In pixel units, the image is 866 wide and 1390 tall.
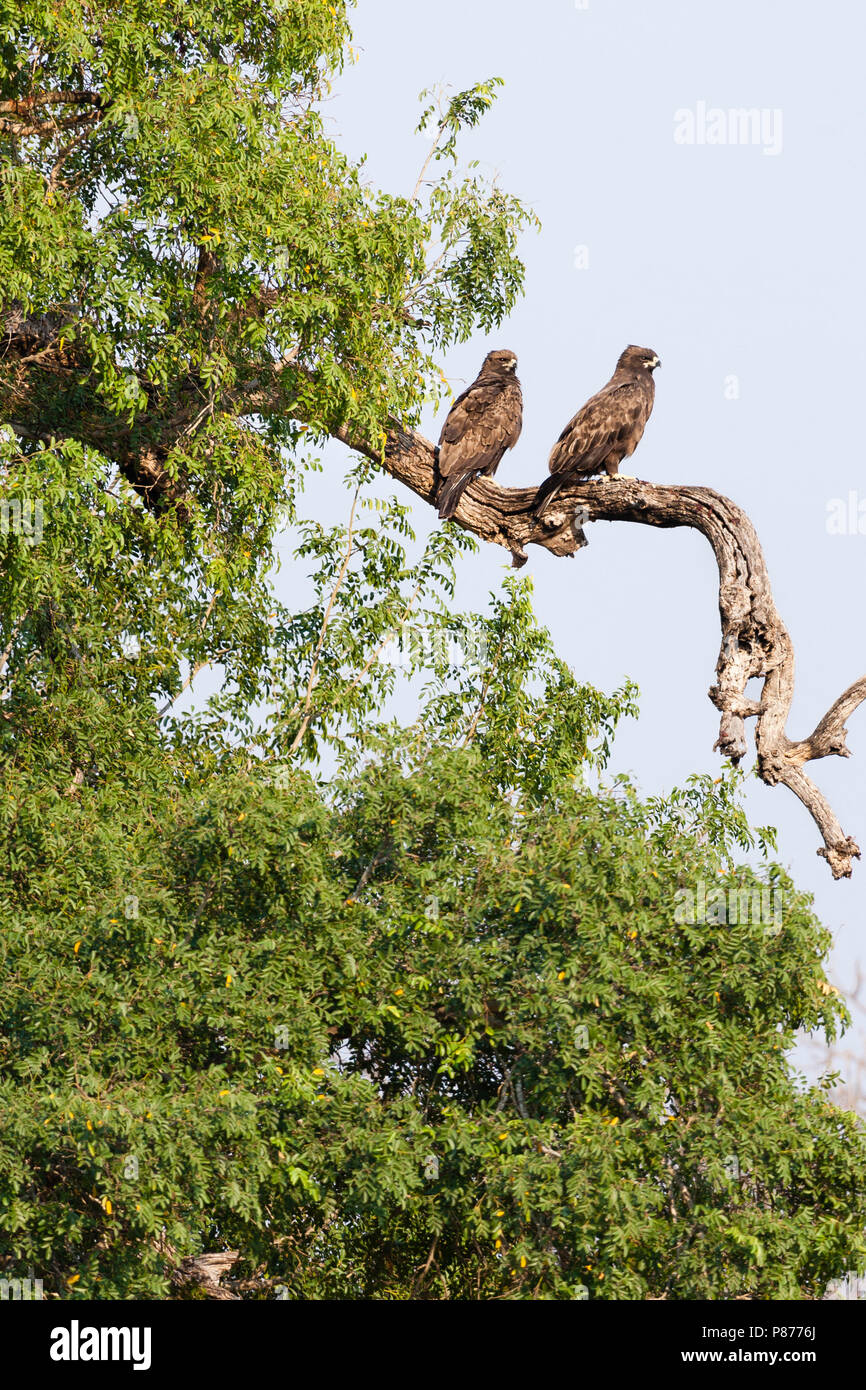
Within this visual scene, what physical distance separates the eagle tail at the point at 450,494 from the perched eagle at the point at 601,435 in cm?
63

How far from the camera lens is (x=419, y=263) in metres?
12.1

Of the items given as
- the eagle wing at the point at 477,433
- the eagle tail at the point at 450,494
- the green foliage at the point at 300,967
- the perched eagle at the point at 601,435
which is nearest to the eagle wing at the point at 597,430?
the perched eagle at the point at 601,435

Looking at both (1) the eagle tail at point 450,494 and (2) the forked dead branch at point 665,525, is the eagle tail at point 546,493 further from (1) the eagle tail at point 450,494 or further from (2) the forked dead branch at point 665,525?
(1) the eagle tail at point 450,494

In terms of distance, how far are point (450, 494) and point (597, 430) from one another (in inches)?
51.5

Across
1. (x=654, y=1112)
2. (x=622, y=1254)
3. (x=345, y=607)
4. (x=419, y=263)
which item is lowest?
(x=622, y=1254)

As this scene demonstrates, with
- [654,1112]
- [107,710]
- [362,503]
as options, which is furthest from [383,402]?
[654,1112]

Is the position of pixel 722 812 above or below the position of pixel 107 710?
below

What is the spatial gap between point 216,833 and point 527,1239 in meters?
2.61

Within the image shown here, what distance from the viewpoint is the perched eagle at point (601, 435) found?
1238cm

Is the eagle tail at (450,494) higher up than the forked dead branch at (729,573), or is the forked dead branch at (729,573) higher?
the eagle tail at (450,494)

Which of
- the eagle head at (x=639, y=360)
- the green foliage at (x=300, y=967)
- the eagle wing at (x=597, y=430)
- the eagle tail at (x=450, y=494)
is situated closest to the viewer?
the green foliage at (x=300, y=967)

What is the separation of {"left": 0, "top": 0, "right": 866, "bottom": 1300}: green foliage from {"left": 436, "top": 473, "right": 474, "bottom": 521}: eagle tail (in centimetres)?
210
